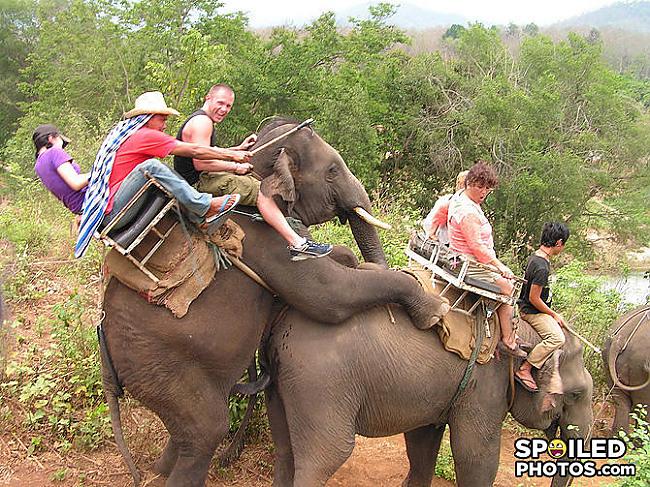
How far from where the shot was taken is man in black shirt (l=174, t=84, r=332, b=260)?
12.4 ft

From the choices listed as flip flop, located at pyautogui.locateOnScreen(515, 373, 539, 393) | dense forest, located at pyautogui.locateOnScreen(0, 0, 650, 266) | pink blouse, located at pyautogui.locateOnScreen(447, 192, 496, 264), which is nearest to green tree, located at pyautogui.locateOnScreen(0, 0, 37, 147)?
dense forest, located at pyautogui.locateOnScreen(0, 0, 650, 266)

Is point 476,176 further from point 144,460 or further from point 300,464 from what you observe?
point 144,460

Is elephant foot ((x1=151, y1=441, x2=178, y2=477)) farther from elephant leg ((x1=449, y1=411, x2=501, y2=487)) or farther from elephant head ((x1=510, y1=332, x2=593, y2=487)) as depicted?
elephant head ((x1=510, y1=332, x2=593, y2=487))

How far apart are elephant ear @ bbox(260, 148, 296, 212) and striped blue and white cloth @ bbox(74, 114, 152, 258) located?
29.4 inches

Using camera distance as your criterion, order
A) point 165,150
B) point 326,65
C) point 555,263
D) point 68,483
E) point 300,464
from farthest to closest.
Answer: point 326,65 → point 555,263 → point 68,483 → point 300,464 → point 165,150

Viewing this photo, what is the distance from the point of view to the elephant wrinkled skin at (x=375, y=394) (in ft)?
13.4

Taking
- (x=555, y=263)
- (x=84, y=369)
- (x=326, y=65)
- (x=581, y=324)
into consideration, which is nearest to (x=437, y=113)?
(x=326, y=65)

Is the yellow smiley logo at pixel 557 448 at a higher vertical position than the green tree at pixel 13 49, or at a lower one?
higher

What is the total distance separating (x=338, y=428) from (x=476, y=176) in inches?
69.0

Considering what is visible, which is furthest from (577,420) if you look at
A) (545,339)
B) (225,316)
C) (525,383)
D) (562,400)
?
(225,316)

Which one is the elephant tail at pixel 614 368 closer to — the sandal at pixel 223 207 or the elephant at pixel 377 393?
the elephant at pixel 377 393

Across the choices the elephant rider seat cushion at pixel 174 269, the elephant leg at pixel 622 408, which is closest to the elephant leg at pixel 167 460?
the elephant rider seat cushion at pixel 174 269

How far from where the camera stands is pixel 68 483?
4.77 meters

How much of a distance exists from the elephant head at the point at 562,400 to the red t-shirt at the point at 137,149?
Answer: 2695 mm
